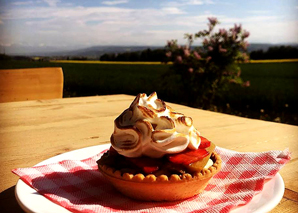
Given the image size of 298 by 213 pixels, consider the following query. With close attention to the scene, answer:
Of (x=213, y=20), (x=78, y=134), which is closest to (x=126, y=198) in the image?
(x=78, y=134)

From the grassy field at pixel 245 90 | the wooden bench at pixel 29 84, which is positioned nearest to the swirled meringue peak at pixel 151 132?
the wooden bench at pixel 29 84

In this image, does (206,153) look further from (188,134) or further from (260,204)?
(260,204)

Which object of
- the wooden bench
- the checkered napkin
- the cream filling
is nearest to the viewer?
the checkered napkin

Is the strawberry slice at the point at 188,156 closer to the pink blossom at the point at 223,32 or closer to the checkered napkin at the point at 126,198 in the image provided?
the checkered napkin at the point at 126,198

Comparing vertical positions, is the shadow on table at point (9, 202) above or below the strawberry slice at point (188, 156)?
below

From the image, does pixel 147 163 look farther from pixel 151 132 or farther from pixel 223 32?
pixel 223 32

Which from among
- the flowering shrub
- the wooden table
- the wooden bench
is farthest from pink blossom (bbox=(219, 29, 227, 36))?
the wooden table

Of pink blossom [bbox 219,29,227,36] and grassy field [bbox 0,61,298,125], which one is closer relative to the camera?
pink blossom [bbox 219,29,227,36]

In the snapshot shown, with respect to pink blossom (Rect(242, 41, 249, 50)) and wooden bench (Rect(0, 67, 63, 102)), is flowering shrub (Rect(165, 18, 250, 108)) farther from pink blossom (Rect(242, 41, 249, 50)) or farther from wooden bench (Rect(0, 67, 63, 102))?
wooden bench (Rect(0, 67, 63, 102))

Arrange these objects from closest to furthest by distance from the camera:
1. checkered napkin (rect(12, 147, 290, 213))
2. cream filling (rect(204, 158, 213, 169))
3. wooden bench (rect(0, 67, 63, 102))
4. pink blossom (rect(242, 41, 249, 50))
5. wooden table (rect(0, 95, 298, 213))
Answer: checkered napkin (rect(12, 147, 290, 213)) → cream filling (rect(204, 158, 213, 169)) → wooden table (rect(0, 95, 298, 213)) → wooden bench (rect(0, 67, 63, 102)) → pink blossom (rect(242, 41, 249, 50))
